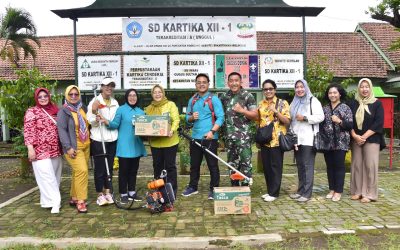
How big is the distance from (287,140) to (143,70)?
3470mm

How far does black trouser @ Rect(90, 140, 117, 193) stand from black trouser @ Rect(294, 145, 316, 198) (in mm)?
3019

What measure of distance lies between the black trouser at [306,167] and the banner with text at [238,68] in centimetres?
232

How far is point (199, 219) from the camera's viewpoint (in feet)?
17.5

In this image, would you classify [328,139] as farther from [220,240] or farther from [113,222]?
[113,222]

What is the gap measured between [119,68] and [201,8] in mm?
2109

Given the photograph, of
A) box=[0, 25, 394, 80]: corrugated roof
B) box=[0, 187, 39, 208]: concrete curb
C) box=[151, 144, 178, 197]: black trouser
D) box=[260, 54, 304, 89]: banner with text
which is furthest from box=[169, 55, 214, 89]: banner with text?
box=[0, 25, 394, 80]: corrugated roof

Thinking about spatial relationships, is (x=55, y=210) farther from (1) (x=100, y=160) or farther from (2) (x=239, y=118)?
(2) (x=239, y=118)

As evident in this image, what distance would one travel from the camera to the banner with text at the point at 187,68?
26.1ft

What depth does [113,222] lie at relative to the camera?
5254 mm

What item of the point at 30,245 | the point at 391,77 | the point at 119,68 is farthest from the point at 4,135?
the point at 391,77

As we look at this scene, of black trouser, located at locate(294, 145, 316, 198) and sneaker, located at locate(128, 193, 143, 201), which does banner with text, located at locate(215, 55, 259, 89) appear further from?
sneaker, located at locate(128, 193, 143, 201)

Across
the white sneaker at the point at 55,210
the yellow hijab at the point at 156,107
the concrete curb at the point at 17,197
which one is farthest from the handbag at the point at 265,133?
the concrete curb at the point at 17,197

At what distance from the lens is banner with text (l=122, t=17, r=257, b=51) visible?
25.8 ft

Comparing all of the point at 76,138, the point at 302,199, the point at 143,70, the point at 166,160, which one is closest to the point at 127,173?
the point at 166,160
